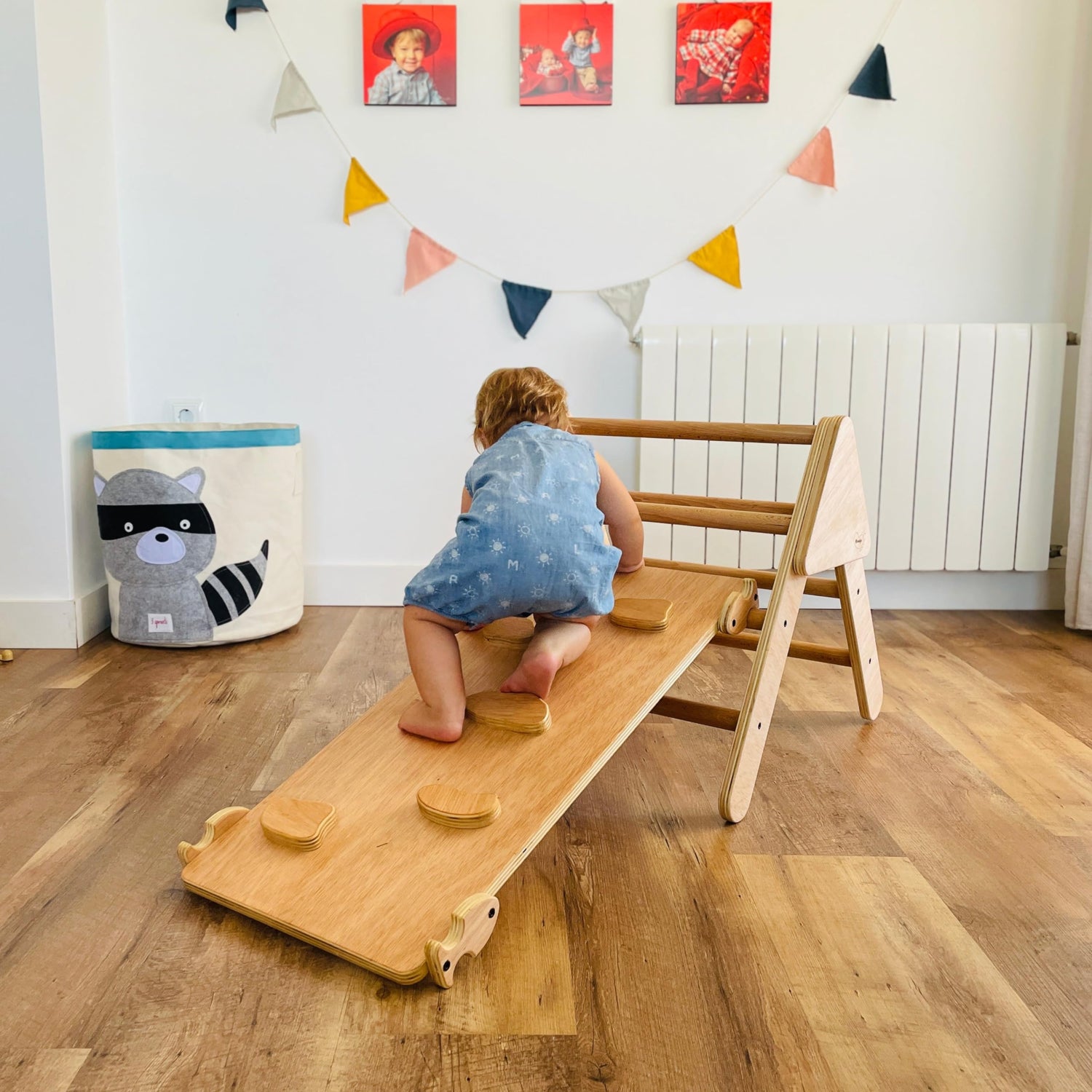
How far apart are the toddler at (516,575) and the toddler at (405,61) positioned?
1323mm

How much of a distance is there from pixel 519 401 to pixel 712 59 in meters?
1.34

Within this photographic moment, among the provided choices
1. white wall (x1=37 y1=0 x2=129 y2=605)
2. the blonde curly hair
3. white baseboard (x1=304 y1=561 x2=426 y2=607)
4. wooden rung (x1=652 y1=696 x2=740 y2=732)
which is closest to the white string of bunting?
white wall (x1=37 y1=0 x2=129 y2=605)

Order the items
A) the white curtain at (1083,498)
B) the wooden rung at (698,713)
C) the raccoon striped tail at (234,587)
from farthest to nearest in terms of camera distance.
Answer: the white curtain at (1083,498) < the raccoon striped tail at (234,587) < the wooden rung at (698,713)

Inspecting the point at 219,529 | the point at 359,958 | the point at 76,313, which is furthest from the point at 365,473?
the point at 359,958

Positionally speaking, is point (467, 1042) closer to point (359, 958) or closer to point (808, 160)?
point (359, 958)

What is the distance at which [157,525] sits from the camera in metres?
1.93

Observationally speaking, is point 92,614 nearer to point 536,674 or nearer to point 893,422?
point 536,674

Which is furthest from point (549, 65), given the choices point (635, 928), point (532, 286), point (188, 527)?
point (635, 928)

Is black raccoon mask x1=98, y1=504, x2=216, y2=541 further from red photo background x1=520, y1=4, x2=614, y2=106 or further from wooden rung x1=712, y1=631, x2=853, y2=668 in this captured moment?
red photo background x1=520, y1=4, x2=614, y2=106

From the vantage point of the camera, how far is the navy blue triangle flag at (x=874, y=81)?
2.17 metres

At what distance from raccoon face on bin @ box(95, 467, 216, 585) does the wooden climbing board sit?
0.88 m

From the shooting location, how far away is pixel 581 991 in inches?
34.3

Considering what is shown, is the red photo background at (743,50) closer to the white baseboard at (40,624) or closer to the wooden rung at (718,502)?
the wooden rung at (718,502)

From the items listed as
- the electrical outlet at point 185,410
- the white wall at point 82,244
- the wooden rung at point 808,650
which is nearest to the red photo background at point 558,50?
the white wall at point 82,244
